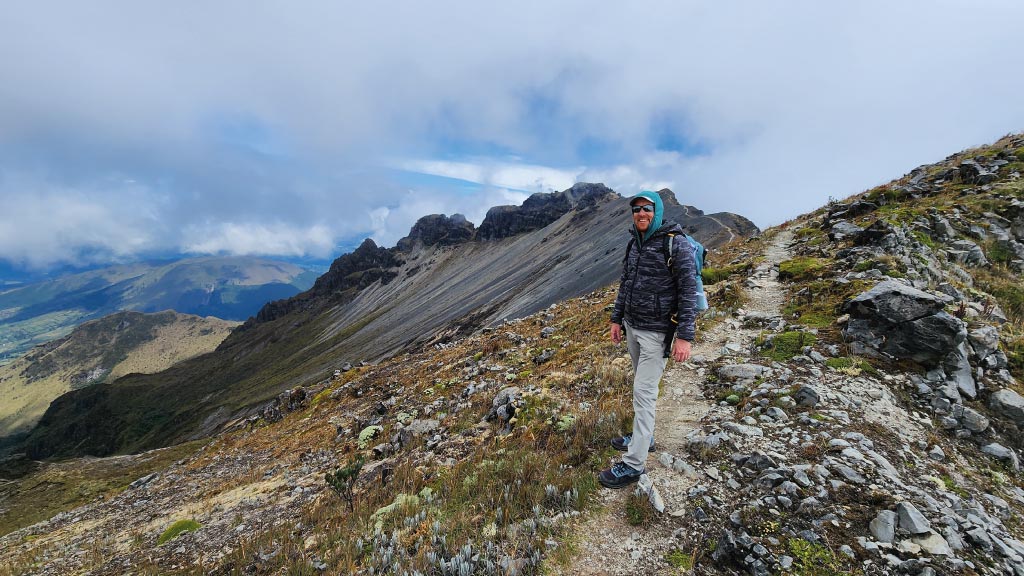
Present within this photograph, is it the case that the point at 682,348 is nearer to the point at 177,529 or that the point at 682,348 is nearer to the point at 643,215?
the point at 643,215

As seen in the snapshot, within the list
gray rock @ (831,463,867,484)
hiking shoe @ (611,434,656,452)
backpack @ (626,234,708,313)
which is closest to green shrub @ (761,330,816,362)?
gray rock @ (831,463,867,484)

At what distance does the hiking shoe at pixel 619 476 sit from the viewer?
6.01 metres

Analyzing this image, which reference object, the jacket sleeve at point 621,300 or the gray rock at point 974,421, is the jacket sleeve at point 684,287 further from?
the gray rock at point 974,421

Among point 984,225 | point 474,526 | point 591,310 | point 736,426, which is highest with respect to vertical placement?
point 984,225

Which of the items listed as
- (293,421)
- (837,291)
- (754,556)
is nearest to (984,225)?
(837,291)

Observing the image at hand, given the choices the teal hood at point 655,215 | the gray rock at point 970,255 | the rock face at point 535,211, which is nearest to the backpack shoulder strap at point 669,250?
the teal hood at point 655,215

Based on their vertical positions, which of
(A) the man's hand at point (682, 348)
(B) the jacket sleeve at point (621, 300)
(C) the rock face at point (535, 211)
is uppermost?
(C) the rock face at point (535, 211)

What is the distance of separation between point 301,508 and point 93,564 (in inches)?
259

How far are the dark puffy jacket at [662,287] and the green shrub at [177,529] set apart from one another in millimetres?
13384

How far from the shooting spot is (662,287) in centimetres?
617

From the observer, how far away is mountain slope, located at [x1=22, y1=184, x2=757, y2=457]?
73.4 metres

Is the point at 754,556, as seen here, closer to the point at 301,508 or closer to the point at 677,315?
the point at 677,315

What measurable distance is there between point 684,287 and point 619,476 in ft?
10.0

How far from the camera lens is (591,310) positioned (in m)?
20.5
